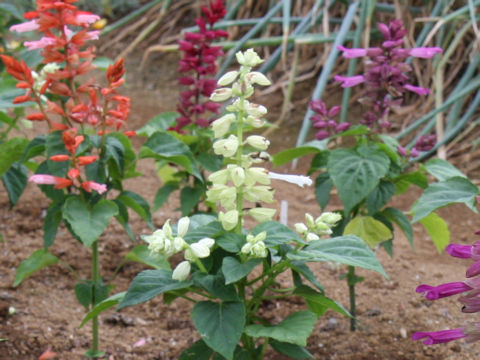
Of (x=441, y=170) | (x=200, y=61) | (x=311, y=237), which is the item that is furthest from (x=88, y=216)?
(x=441, y=170)

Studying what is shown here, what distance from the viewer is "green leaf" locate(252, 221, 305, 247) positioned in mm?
1159

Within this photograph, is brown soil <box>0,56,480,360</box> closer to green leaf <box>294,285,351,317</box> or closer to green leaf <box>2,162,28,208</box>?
green leaf <box>2,162,28,208</box>

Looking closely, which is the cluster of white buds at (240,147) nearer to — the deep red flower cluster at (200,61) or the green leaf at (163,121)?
the deep red flower cluster at (200,61)

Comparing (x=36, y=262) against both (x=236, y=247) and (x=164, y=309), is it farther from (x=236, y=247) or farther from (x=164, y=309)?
(x=236, y=247)

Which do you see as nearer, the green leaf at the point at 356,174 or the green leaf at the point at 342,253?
the green leaf at the point at 342,253

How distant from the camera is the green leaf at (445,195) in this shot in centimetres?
145

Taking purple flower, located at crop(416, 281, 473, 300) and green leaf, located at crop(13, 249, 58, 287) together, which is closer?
purple flower, located at crop(416, 281, 473, 300)

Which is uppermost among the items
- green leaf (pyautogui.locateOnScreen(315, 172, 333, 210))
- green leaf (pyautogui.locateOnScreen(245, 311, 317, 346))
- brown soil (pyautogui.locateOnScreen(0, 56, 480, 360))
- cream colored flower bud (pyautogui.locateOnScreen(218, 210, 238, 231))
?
cream colored flower bud (pyautogui.locateOnScreen(218, 210, 238, 231))

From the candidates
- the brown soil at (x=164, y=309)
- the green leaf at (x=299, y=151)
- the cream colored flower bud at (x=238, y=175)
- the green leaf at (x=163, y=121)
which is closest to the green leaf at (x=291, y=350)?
the cream colored flower bud at (x=238, y=175)

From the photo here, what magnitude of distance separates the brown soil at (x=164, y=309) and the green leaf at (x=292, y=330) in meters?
0.54

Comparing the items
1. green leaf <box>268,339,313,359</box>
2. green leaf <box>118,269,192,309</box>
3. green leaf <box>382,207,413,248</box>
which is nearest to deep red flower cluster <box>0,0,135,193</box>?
green leaf <box>118,269,192,309</box>

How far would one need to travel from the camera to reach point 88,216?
1.44 m

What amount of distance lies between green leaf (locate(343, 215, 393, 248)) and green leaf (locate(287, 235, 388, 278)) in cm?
41

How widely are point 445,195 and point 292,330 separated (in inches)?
20.8
